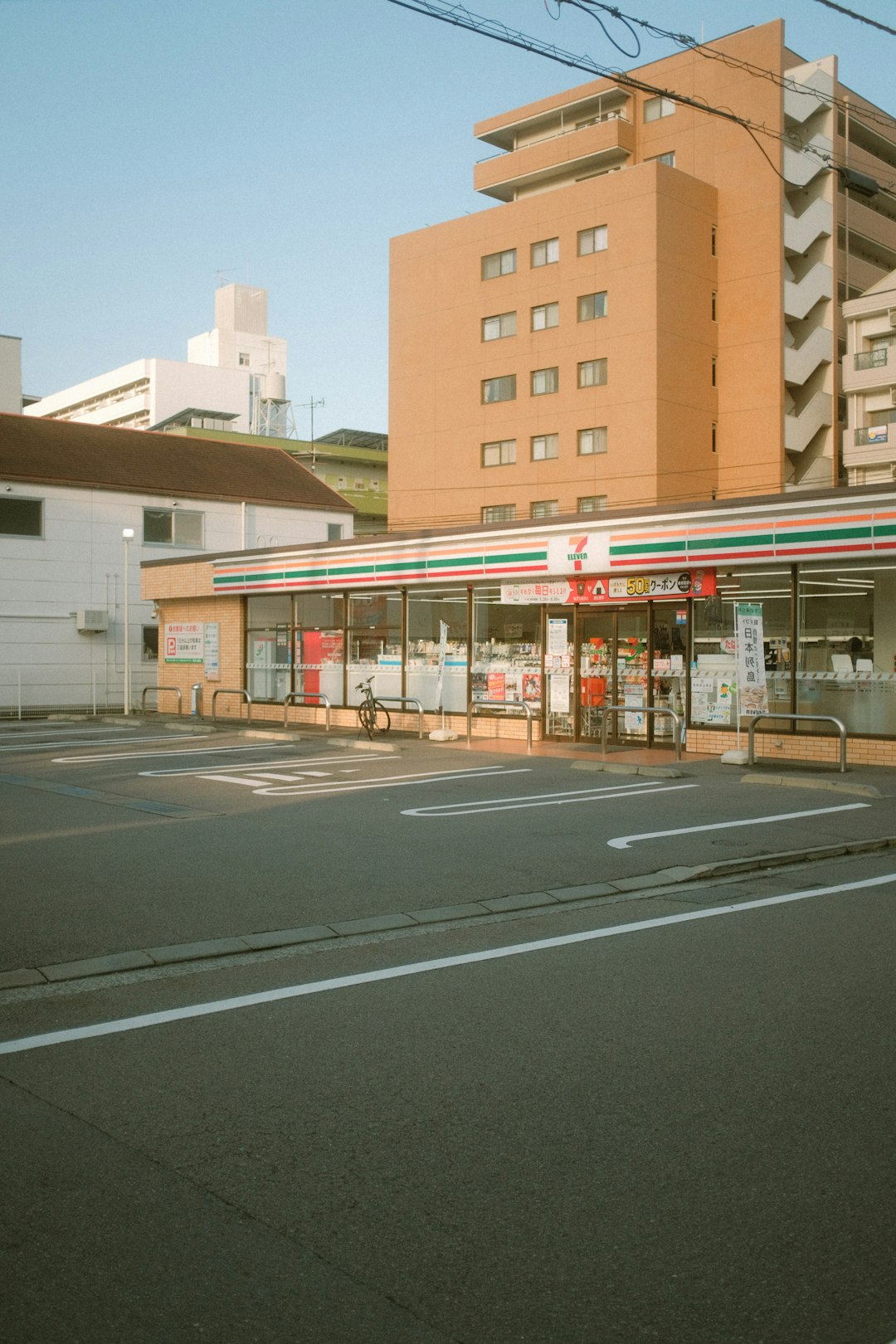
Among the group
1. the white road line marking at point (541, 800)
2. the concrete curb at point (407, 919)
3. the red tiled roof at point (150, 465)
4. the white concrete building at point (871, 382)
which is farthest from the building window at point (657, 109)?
the concrete curb at point (407, 919)

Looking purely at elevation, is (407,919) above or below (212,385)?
below

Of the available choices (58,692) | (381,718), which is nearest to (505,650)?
(381,718)

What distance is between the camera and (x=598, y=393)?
4553cm

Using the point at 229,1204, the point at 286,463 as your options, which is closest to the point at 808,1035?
the point at 229,1204

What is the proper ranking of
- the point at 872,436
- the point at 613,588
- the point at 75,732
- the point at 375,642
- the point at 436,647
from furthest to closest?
the point at 872,436 < the point at 75,732 < the point at 375,642 < the point at 436,647 < the point at 613,588

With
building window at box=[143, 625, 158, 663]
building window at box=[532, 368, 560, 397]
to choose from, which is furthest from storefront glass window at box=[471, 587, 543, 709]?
building window at box=[532, 368, 560, 397]

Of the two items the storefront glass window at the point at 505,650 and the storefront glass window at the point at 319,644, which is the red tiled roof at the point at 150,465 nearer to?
the storefront glass window at the point at 319,644

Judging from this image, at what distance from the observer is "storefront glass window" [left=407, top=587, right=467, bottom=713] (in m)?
23.0

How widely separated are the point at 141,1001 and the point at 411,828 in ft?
18.5

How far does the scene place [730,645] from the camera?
18859 mm

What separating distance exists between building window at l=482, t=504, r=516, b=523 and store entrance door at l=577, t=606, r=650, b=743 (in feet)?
90.9

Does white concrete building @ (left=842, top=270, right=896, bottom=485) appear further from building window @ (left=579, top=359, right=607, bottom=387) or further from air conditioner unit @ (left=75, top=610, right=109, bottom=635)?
air conditioner unit @ (left=75, top=610, right=109, bottom=635)

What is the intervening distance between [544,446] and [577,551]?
2827 centimetres

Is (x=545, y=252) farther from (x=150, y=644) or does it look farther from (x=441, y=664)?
(x=441, y=664)
